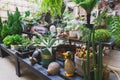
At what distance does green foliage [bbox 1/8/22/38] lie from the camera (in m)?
3.38

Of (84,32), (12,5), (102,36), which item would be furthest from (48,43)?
(12,5)

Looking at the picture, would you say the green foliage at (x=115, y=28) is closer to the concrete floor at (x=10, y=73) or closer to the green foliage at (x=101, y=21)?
the green foliage at (x=101, y=21)

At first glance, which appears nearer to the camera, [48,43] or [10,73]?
[48,43]

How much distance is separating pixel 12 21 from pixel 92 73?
2.54 m

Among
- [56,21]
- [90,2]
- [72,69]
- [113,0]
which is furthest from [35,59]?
[113,0]

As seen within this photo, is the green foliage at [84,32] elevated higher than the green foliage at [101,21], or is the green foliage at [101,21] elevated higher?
the green foliage at [101,21]

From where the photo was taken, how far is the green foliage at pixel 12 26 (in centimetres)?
338

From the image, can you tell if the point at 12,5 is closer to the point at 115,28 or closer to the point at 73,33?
the point at 73,33

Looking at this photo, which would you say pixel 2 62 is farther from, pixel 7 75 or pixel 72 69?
pixel 72 69

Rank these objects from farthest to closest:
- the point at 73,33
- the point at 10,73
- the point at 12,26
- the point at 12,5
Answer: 1. the point at 12,5
2. the point at 12,26
3. the point at 10,73
4. the point at 73,33

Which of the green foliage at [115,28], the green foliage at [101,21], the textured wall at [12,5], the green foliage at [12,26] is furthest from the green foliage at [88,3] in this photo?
the textured wall at [12,5]

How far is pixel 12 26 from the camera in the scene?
11.2 feet

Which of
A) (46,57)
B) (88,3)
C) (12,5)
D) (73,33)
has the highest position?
(12,5)

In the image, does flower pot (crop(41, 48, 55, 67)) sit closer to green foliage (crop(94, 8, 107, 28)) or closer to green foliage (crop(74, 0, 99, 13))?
green foliage (crop(74, 0, 99, 13))
